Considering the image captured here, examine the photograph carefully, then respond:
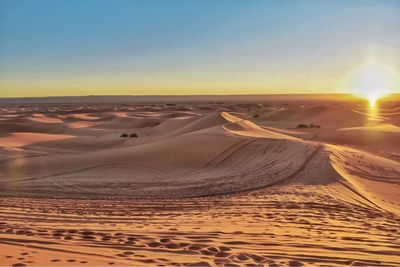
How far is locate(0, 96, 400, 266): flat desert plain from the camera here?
20.2 ft

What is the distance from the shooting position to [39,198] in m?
12.2

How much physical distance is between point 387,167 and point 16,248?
1425 cm

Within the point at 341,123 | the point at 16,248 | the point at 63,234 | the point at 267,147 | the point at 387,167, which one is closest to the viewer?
the point at 16,248

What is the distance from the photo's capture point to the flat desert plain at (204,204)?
6.14 m

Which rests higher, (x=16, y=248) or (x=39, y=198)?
(x=16, y=248)

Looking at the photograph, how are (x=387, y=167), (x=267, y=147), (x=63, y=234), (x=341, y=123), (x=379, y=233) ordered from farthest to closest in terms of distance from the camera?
(x=341, y=123) < (x=267, y=147) < (x=387, y=167) < (x=379, y=233) < (x=63, y=234)

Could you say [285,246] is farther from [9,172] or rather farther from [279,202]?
[9,172]

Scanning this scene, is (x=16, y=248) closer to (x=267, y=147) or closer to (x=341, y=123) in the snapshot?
(x=267, y=147)

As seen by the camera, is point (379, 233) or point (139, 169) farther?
point (139, 169)

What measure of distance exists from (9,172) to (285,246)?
1326 centimetres

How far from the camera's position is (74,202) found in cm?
1154

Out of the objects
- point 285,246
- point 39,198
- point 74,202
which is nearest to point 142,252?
point 285,246

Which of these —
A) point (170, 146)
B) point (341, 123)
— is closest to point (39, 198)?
point (170, 146)

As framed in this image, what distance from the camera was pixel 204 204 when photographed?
1101 cm
